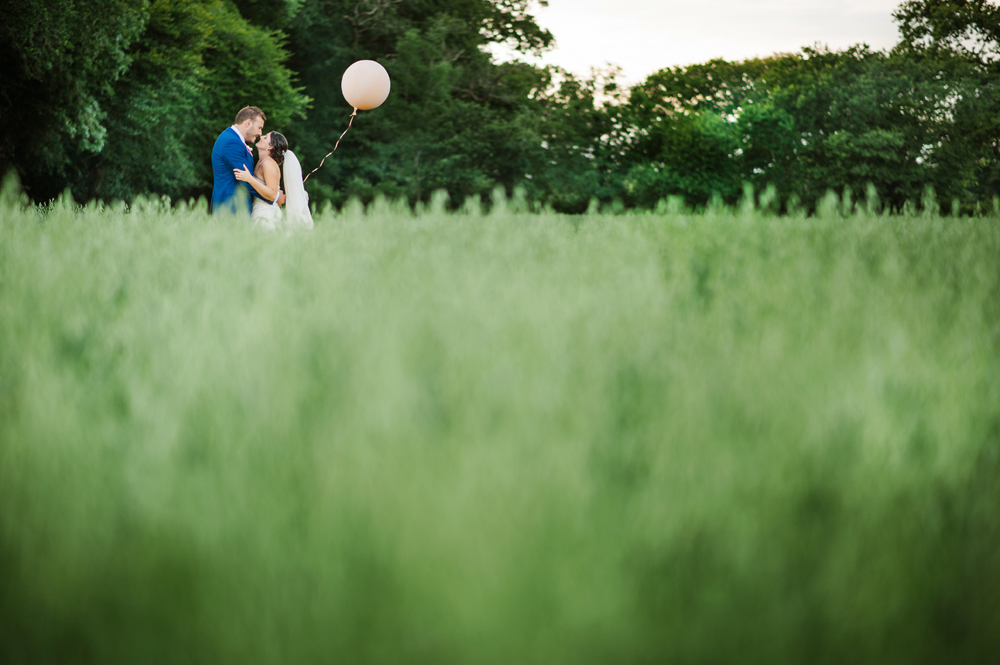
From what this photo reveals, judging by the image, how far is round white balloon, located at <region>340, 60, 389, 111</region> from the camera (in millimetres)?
11750

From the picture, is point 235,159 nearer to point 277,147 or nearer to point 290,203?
point 277,147

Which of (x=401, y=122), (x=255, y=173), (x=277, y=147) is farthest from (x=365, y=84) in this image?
(x=401, y=122)

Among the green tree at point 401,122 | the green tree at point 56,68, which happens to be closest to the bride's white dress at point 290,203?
the green tree at point 56,68

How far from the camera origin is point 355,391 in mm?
1984

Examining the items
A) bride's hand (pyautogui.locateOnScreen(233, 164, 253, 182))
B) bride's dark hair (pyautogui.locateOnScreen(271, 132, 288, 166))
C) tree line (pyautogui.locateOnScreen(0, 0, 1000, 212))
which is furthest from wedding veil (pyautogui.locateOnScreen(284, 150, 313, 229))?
tree line (pyautogui.locateOnScreen(0, 0, 1000, 212))

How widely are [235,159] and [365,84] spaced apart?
3941 millimetres

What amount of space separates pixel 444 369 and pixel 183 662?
1123 millimetres

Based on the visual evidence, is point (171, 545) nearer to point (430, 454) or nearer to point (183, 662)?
point (183, 662)

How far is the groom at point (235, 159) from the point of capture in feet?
27.9

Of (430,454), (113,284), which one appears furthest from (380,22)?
(430,454)

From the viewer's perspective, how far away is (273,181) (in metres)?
8.72

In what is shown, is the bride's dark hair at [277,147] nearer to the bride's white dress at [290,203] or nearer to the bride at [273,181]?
the bride at [273,181]

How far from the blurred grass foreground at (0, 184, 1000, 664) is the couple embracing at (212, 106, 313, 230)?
5979 mm

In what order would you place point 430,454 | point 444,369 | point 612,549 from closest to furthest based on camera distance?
point 612,549
point 430,454
point 444,369
